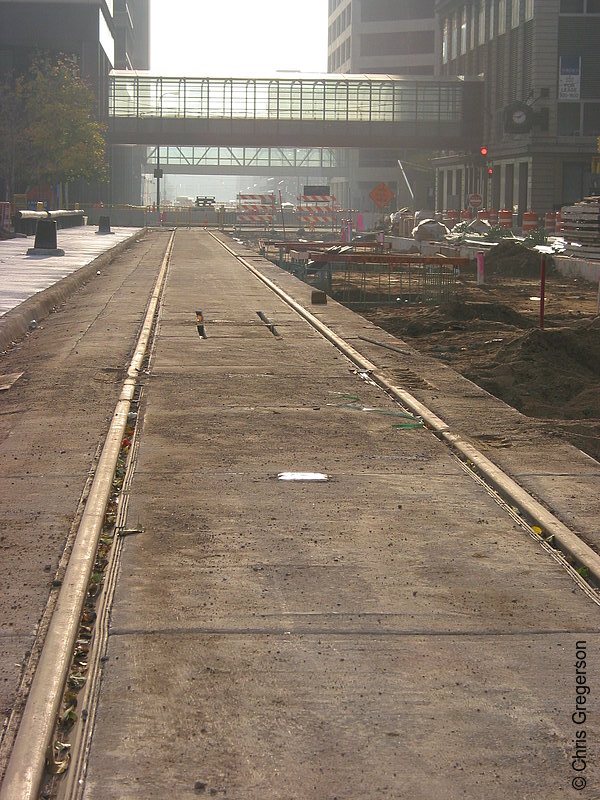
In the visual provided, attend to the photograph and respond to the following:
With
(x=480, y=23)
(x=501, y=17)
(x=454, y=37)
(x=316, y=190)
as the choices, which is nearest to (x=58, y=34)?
(x=316, y=190)

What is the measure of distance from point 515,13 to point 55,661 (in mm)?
78907

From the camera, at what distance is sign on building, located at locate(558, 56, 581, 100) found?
74062mm

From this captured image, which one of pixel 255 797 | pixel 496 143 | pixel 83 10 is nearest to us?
pixel 255 797

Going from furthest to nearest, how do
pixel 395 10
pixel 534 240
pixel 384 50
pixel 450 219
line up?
pixel 384 50 < pixel 395 10 < pixel 450 219 < pixel 534 240

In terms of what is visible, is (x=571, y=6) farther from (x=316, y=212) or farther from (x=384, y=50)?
(x=384, y=50)

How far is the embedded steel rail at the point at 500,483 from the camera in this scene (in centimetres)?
656

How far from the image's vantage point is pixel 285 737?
4.27 meters

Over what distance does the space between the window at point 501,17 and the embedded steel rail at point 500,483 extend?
71.9m

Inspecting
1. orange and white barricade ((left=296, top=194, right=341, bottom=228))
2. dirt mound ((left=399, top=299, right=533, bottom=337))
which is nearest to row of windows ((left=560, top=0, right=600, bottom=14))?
orange and white barricade ((left=296, top=194, right=341, bottom=228))

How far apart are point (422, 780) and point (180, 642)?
4.81ft

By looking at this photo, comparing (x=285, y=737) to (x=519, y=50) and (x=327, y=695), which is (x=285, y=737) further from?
(x=519, y=50)

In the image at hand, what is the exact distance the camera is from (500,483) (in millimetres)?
8109

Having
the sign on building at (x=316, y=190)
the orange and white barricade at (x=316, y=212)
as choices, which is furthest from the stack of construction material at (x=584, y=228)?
the sign on building at (x=316, y=190)

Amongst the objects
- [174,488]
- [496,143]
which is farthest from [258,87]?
[174,488]
